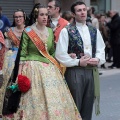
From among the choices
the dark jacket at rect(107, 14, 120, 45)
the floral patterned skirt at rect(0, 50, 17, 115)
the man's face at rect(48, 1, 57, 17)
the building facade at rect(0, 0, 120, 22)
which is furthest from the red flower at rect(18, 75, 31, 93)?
the building facade at rect(0, 0, 120, 22)

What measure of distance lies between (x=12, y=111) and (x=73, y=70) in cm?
84

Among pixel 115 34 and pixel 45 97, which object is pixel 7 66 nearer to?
pixel 45 97

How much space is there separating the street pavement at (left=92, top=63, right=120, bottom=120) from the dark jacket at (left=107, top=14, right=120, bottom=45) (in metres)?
0.87

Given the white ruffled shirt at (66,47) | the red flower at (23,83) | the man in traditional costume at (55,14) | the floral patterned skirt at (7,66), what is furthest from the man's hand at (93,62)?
the floral patterned skirt at (7,66)

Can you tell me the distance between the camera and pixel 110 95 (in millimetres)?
9664

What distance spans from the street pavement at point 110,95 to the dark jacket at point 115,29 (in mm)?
871

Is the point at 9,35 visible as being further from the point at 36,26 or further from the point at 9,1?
the point at 9,1

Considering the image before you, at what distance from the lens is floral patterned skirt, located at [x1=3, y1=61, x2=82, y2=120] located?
5.68 m

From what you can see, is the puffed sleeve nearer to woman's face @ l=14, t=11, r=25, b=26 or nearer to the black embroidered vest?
the black embroidered vest

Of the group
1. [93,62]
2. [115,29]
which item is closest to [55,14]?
[93,62]

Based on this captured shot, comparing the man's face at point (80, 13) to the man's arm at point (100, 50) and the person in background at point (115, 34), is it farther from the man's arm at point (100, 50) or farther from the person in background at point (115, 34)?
the person in background at point (115, 34)

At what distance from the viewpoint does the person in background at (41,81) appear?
5684 millimetres

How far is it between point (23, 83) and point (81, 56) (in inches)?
27.4

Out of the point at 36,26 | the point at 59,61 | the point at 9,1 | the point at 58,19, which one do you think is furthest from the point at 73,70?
the point at 9,1
